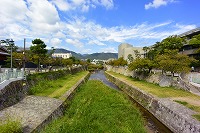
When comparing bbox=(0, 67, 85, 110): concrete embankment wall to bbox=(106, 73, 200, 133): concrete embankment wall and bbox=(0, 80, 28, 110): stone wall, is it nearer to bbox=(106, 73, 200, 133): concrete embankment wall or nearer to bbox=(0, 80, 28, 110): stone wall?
bbox=(0, 80, 28, 110): stone wall

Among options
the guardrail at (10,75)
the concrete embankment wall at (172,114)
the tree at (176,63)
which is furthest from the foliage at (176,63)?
the guardrail at (10,75)

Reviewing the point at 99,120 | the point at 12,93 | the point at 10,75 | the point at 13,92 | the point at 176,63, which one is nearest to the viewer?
the point at 99,120

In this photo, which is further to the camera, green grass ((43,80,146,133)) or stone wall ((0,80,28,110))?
stone wall ((0,80,28,110))

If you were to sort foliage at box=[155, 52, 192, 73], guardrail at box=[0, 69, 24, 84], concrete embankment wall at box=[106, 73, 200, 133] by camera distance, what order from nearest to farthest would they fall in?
concrete embankment wall at box=[106, 73, 200, 133]
guardrail at box=[0, 69, 24, 84]
foliage at box=[155, 52, 192, 73]

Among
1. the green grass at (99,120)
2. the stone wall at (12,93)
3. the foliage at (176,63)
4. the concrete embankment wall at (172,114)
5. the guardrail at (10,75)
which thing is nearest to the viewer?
the green grass at (99,120)

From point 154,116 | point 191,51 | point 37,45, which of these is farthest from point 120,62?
point 154,116

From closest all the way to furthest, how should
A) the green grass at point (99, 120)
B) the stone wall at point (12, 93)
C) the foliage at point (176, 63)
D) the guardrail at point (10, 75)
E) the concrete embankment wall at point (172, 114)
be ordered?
the green grass at point (99, 120) → the concrete embankment wall at point (172, 114) → the stone wall at point (12, 93) → the guardrail at point (10, 75) → the foliage at point (176, 63)

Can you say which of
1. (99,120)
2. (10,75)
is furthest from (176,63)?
(10,75)

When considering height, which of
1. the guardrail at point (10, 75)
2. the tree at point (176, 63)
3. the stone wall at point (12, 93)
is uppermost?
the tree at point (176, 63)

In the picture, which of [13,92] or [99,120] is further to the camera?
[13,92]

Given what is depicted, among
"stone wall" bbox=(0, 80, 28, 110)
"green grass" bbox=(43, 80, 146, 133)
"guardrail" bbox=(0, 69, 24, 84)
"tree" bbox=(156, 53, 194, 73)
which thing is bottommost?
"green grass" bbox=(43, 80, 146, 133)

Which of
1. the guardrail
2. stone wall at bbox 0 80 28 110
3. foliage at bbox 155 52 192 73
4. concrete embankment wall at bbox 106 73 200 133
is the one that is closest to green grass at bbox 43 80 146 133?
concrete embankment wall at bbox 106 73 200 133

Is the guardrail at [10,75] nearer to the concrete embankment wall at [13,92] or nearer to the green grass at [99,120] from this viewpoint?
the concrete embankment wall at [13,92]

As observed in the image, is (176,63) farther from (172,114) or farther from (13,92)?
(13,92)
